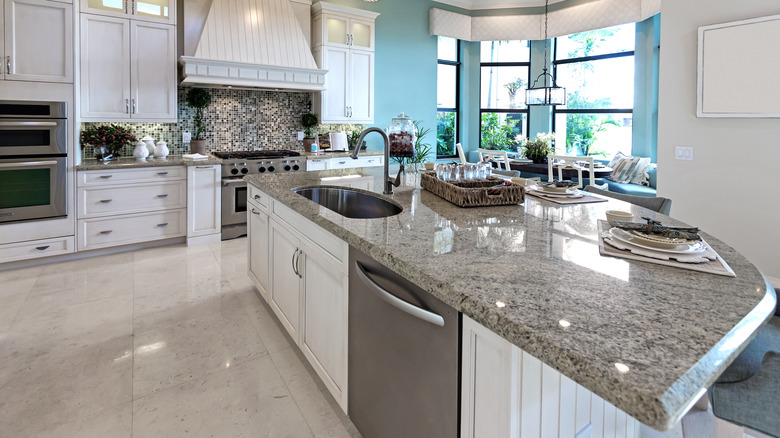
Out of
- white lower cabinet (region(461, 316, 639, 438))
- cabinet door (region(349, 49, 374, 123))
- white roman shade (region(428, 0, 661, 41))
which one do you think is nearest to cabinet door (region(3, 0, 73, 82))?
cabinet door (region(349, 49, 374, 123))

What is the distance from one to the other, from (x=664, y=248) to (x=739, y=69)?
10.3 ft

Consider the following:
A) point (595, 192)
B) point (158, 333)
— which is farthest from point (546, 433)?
point (158, 333)

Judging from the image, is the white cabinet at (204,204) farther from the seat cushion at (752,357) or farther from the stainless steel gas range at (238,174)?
the seat cushion at (752,357)

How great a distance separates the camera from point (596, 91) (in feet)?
22.6

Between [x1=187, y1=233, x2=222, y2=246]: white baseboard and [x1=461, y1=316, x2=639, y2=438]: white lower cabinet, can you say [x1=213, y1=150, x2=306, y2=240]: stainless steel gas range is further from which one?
[x1=461, y1=316, x2=639, y2=438]: white lower cabinet

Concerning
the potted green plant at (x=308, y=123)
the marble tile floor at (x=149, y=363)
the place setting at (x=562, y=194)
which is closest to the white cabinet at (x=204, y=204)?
the marble tile floor at (x=149, y=363)

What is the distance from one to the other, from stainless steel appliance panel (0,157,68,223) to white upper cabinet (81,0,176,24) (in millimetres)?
1471

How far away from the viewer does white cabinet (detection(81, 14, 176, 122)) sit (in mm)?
4219

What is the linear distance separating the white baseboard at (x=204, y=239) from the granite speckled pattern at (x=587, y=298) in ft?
11.3

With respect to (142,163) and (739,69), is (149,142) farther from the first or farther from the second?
(739,69)

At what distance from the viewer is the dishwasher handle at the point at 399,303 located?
116 centimetres

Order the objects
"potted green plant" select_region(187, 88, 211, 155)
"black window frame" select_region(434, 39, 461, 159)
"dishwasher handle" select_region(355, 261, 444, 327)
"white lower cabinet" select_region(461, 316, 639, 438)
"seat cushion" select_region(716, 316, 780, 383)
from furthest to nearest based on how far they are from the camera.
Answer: "black window frame" select_region(434, 39, 461, 159) < "potted green plant" select_region(187, 88, 211, 155) < "seat cushion" select_region(716, 316, 780, 383) < "dishwasher handle" select_region(355, 261, 444, 327) < "white lower cabinet" select_region(461, 316, 639, 438)

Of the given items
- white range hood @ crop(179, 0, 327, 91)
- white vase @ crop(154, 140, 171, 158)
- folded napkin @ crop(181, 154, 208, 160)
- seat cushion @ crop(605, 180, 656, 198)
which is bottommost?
seat cushion @ crop(605, 180, 656, 198)

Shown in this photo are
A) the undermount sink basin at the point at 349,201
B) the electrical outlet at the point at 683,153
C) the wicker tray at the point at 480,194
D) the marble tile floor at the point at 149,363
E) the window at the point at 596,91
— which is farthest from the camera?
the window at the point at 596,91
